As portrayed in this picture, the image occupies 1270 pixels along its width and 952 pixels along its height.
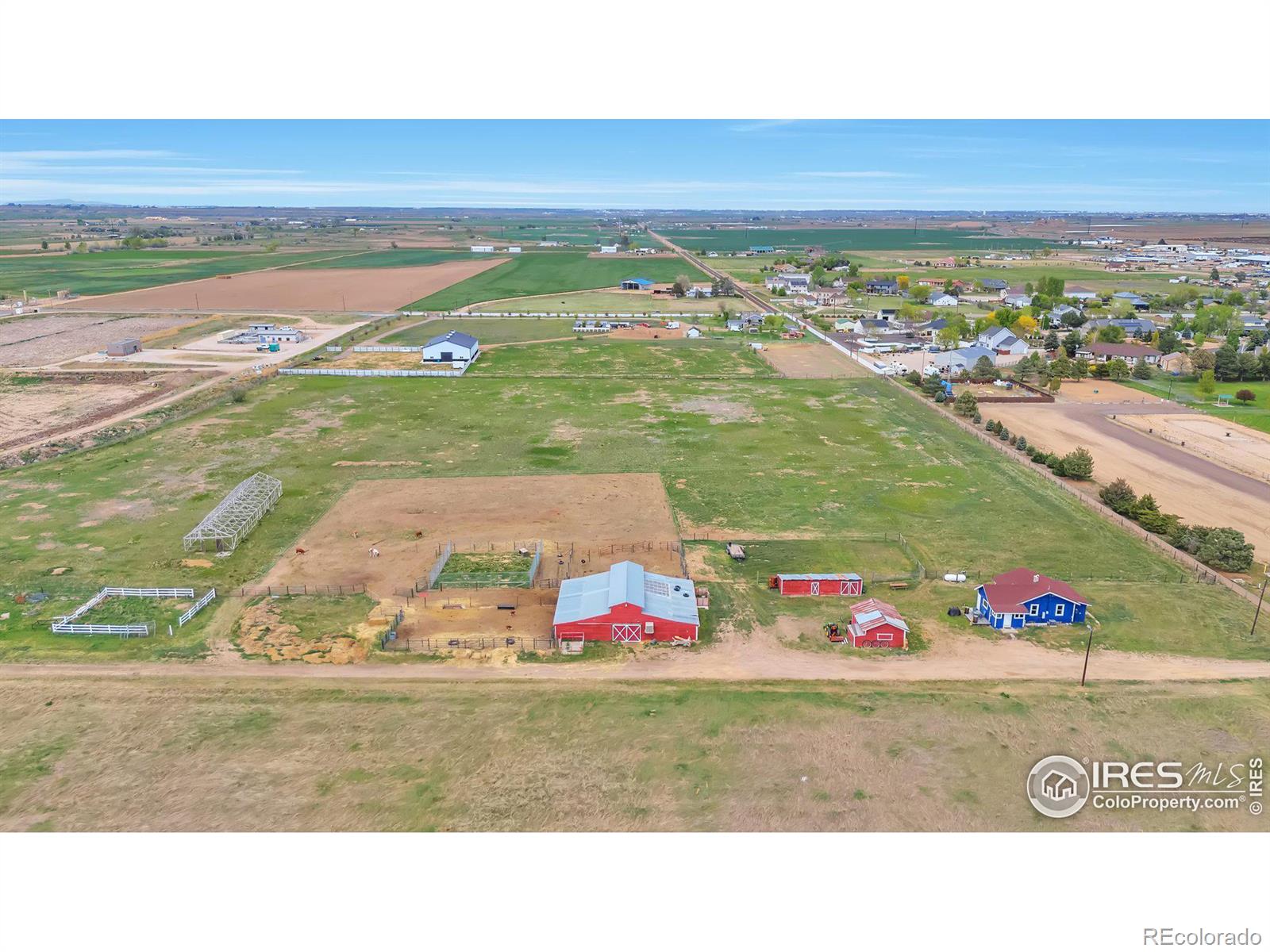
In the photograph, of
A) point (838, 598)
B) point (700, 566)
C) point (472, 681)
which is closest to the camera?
point (472, 681)

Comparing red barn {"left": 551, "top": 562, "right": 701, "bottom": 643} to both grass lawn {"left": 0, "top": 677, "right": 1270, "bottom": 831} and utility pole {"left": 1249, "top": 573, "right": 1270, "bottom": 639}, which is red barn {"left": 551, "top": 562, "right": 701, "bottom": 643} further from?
utility pole {"left": 1249, "top": 573, "right": 1270, "bottom": 639}

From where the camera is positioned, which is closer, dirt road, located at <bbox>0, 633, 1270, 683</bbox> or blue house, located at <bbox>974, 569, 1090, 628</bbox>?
dirt road, located at <bbox>0, 633, 1270, 683</bbox>

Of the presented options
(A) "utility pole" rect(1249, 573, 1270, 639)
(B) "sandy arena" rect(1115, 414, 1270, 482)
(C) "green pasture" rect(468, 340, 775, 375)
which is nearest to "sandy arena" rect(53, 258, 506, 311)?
(C) "green pasture" rect(468, 340, 775, 375)

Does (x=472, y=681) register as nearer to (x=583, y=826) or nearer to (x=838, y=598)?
(x=583, y=826)

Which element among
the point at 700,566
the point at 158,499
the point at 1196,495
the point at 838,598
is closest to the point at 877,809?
the point at 838,598

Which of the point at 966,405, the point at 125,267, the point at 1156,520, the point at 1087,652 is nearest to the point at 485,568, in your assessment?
the point at 1087,652

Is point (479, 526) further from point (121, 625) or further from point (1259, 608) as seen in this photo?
point (1259, 608)
